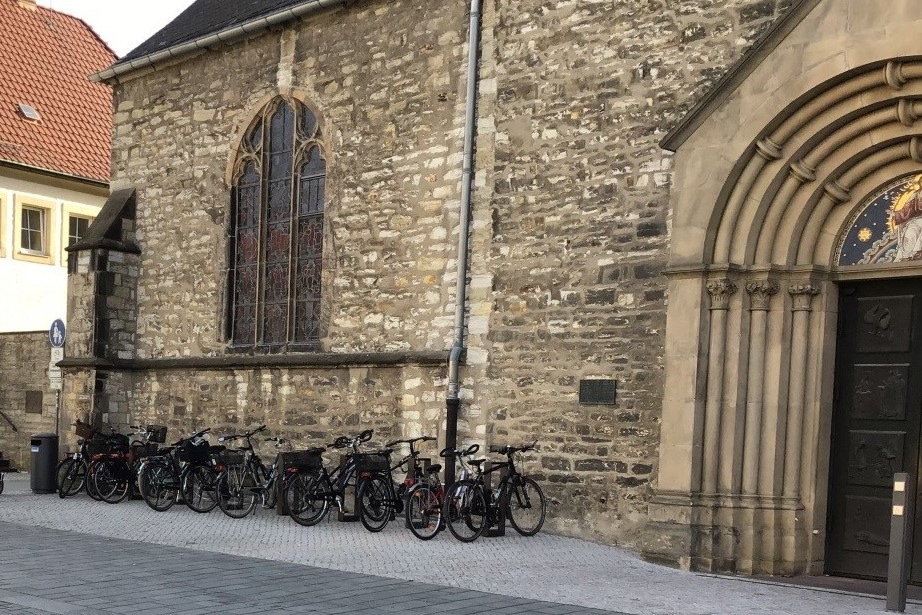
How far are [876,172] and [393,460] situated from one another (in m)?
6.68

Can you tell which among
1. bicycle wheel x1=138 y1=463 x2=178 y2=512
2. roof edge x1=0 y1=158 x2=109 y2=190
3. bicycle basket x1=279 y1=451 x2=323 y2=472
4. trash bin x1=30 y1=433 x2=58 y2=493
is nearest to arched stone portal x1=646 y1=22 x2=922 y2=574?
bicycle basket x1=279 y1=451 x2=323 y2=472

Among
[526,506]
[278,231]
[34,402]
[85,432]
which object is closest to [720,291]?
[526,506]

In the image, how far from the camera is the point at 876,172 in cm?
1066

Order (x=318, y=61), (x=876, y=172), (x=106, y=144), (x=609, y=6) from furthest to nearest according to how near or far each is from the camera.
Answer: (x=106, y=144)
(x=318, y=61)
(x=609, y=6)
(x=876, y=172)

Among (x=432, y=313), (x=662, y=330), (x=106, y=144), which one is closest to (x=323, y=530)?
(x=432, y=313)

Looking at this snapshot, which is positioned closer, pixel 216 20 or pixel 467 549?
pixel 467 549

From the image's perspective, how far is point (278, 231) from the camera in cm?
1752

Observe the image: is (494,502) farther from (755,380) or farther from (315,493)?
(755,380)

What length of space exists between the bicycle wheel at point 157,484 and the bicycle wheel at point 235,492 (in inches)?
37.0

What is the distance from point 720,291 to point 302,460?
204 inches

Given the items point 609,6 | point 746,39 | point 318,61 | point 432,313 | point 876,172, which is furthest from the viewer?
point 318,61

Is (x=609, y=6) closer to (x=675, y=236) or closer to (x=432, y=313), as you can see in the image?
(x=675, y=236)

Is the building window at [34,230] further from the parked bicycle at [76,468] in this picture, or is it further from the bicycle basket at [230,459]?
the bicycle basket at [230,459]

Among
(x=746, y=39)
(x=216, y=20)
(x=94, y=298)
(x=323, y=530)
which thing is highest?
(x=216, y=20)
